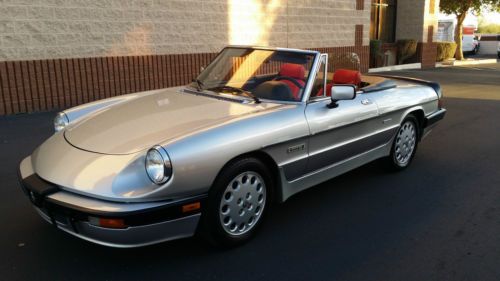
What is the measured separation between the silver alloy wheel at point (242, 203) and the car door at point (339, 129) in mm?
589

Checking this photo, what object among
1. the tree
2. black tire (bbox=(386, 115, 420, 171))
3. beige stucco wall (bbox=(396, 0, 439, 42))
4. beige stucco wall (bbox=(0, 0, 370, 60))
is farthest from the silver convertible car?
the tree

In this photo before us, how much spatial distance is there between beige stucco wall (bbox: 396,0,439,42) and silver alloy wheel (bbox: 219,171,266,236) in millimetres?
19208

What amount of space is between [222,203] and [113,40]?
22.9 ft

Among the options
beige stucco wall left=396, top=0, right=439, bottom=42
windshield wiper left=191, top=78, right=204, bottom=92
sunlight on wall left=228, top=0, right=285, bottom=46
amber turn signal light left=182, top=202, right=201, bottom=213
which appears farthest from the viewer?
beige stucco wall left=396, top=0, right=439, bottom=42

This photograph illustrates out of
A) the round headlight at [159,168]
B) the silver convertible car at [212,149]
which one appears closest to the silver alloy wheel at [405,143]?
the silver convertible car at [212,149]

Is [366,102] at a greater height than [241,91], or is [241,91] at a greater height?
[241,91]

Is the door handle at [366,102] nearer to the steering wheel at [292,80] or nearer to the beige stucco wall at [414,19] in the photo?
the steering wheel at [292,80]

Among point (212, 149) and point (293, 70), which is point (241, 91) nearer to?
point (293, 70)

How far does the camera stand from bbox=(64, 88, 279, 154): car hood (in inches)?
125

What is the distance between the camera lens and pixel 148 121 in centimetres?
354

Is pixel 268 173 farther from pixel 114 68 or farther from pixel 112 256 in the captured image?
pixel 114 68

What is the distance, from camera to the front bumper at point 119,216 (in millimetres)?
2822

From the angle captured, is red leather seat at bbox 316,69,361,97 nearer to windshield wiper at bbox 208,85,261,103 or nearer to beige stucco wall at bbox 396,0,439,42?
windshield wiper at bbox 208,85,261,103

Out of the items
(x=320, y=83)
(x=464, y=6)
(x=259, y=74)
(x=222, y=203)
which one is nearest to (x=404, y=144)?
(x=320, y=83)
